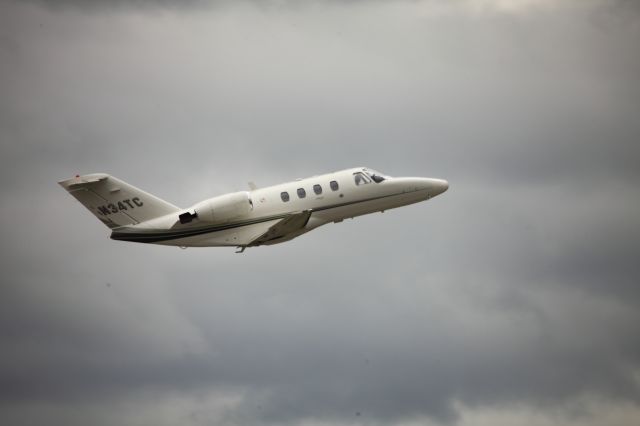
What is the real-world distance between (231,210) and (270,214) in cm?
254

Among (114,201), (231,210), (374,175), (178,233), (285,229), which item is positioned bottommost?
(285,229)

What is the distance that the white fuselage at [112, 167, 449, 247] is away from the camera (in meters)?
82.3

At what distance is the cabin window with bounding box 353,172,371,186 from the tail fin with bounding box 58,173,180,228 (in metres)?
11.5

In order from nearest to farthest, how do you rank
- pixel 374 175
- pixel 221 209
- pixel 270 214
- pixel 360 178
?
pixel 221 209 < pixel 270 214 < pixel 360 178 < pixel 374 175

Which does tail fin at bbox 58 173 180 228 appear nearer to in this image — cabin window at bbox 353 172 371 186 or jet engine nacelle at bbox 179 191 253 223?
jet engine nacelle at bbox 179 191 253 223

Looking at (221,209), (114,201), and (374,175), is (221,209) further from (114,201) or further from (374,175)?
(374,175)

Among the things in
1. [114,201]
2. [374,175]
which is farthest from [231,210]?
[374,175]

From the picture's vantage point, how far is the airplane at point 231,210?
81.8m

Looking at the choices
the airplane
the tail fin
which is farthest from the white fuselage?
the tail fin

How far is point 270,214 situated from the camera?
271 ft

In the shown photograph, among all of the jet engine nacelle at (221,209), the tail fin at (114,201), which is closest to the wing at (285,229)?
the jet engine nacelle at (221,209)

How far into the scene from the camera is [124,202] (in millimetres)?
83438

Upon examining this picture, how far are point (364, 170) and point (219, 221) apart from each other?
9.98 meters

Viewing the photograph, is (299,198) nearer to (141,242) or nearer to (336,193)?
(336,193)
